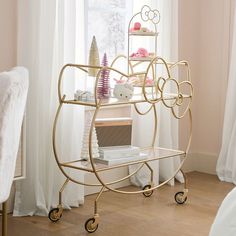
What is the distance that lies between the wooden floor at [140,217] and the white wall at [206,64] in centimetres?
70

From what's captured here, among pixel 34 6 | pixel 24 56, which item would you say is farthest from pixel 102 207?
pixel 34 6

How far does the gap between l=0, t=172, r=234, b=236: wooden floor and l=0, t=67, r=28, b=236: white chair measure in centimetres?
87

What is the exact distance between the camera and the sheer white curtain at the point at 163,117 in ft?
14.4

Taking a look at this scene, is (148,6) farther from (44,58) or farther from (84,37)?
(44,58)

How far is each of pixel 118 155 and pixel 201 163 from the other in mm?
1630

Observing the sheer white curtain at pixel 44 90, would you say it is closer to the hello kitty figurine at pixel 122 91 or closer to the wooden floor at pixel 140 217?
the wooden floor at pixel 140 217

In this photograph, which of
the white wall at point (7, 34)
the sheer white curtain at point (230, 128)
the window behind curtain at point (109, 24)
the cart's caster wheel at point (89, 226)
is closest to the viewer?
the cart's caster wheel at point (89, 226)

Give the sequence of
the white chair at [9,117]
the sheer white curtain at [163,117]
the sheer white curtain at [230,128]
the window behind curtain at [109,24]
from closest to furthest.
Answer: the white chair at [9,117] < the window behind curtain at [109,24] < the sheer white curtain at [163,117] < the sheer white curtain at [230,128]

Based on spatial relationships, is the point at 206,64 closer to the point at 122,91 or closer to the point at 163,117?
the point at 163,117

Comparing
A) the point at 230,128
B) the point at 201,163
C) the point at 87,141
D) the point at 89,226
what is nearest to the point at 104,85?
the point at 87,141

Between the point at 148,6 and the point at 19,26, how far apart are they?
1103mm

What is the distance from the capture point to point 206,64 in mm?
5055

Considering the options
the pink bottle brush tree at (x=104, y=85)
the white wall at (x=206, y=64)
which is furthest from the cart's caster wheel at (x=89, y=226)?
the white wall at (x=206, y=64)

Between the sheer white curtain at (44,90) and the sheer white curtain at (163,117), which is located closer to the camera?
the sheer white curtain at (44,90)
